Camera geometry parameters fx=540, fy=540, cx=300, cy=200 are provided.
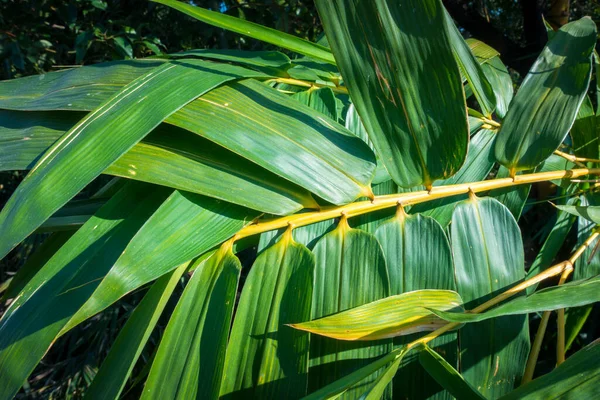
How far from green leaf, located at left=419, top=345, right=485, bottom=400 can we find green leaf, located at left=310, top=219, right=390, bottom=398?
0.03 m

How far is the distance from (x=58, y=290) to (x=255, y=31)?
254 millimetres

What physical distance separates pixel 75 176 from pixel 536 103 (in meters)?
0.35

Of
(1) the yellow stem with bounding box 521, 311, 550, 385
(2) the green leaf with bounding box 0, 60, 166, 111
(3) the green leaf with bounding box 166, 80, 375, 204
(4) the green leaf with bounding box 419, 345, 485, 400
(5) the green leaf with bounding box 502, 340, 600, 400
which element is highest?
(2) the green leaf with bounding box 0, 60, 166, 111

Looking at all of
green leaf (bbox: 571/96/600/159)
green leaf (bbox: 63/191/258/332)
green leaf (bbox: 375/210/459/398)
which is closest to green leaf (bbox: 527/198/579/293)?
green leaf (bbox: 571/96/600/159)

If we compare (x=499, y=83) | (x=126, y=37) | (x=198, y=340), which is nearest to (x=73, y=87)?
(x=198, y=340)

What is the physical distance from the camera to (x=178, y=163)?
1.15 ft

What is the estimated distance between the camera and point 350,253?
39 cm

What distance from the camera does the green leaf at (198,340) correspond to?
335 millimetres

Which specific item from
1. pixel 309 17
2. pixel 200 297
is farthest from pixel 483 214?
pixel 309 17

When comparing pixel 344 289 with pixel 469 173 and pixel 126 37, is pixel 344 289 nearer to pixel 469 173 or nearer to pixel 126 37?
pixel 469 173

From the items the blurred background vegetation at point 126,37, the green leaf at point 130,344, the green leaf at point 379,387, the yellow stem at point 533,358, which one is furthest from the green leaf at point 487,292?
the blurred background vegetation at point 126,37

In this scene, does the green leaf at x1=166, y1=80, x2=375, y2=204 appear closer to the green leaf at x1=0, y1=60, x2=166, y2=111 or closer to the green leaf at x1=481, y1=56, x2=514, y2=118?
the green leaf at x1=0, y1=60, x2=166, y2=111

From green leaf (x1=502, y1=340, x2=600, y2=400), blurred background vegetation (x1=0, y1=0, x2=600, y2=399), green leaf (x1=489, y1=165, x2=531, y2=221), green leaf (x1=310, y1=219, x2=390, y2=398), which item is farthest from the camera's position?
blurred background vegetation (x1=0, y1=0, x2=600, y2=399)

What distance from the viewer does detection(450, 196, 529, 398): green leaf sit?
403 millimetres
